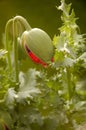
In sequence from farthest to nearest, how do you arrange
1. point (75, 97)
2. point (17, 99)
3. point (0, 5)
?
1. point (0, 5)
2. point (75, 97)
3. point (17, 99)

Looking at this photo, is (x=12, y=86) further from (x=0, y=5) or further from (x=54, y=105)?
(x=0, y=5)

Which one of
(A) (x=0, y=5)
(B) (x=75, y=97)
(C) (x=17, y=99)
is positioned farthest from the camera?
(A) (x=0, y=5)

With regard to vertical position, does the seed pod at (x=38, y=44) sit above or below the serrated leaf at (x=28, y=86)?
above

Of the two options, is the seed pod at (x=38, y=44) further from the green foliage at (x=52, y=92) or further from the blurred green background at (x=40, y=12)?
the blurred green background at (x=40, y=12)

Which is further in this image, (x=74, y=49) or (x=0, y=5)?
(x=0, y=5)

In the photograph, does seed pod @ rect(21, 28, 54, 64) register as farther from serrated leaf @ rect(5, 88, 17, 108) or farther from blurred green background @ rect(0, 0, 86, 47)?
blurred green background @ rect(0, 0, 86, 47)

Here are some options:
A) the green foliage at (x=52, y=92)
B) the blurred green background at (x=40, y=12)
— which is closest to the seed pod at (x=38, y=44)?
the green foliage at (x=52, y=92)

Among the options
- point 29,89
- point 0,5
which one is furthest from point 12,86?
point 0,5
